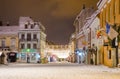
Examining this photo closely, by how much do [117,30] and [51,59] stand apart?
112m

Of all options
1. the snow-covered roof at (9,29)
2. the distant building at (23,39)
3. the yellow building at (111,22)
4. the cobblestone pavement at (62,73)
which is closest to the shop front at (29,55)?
the distant building at (23,39)

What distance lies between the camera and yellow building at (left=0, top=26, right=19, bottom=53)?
124 metres

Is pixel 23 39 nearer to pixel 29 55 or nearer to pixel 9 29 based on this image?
pixel 9 29

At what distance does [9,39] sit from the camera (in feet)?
407

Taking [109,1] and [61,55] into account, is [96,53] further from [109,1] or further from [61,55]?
[61,55]

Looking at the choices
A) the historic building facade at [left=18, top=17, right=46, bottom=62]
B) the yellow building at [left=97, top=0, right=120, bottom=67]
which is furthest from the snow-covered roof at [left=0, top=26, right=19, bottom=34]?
the yellow building at [left=97, top=0, right=120, bottom=67]

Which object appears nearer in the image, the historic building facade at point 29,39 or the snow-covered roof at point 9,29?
the snow-covered roof at point 9,29

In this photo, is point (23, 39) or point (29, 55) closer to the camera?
point (23, 39)

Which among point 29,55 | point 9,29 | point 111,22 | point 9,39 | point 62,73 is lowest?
point 62,73

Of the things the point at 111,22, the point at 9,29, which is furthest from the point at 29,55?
the point at 111,22

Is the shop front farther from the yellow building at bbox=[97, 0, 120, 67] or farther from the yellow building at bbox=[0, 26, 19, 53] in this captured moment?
the yellow building at bbox=[97, 0, 120, 67]

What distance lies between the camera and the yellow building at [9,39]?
12369 cm

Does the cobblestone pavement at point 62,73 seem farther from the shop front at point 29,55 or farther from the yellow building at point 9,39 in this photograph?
the shop front at point 29,55

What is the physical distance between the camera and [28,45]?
126562 millimetres
